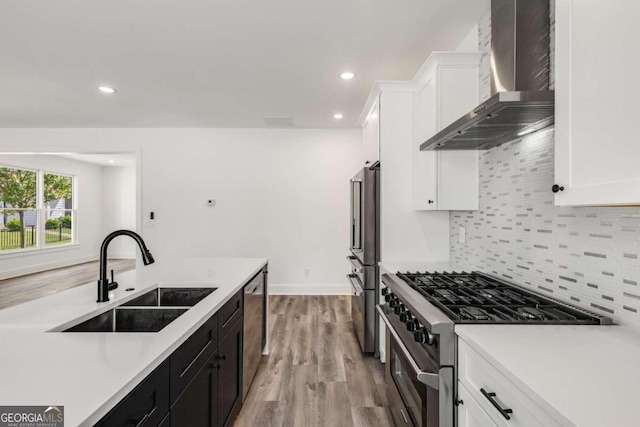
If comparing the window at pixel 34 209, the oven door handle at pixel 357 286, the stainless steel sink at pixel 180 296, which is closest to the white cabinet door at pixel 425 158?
the oven door handle at pixel 357 286

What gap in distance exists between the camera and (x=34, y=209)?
700 cm

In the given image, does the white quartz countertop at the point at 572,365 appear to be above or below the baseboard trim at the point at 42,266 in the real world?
above

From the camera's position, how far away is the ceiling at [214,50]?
2164mm

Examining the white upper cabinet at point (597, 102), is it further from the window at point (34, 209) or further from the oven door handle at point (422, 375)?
the window at point (34, 209)

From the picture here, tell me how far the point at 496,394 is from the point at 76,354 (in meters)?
1.21

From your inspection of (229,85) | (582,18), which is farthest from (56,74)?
(582,18)

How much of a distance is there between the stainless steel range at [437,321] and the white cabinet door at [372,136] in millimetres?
1365

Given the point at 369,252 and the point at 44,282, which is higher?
the point at 369,252

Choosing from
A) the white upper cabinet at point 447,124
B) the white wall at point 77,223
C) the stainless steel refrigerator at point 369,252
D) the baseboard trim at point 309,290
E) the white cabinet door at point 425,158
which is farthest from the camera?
the white wall at point 77,223

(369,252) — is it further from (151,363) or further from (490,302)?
(151,363)

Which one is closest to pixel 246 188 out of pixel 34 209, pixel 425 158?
pixel 425 158

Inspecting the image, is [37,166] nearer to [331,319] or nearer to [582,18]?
[331,319]

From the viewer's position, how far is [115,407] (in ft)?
2.43

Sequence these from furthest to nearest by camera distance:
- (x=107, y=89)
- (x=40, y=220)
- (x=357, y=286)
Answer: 1. (x=40, y=220)
2. (x=107, y=89)
3. (x=357, y=286)
